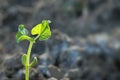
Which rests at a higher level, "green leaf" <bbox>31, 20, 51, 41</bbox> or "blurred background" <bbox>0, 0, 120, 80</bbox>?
"blurred background" <bbox>0, 0, 120, 80</bbox>

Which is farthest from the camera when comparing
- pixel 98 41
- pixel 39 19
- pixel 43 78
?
pixel 98 41

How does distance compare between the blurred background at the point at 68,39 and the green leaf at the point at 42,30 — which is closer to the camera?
the green leaf at the point at 42,30

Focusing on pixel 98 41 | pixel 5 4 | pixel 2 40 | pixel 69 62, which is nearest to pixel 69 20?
pixel 98 41

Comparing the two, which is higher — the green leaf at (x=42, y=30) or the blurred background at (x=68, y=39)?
the blurred background at (x=68, y=39)

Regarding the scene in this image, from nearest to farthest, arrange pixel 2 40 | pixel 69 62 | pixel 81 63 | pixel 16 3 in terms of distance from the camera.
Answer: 1. pixel 69 62
2. pixel 81 63
3. pixel 2 40
4. pixel 16 3

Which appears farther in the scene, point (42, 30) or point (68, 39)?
point (68, 39)

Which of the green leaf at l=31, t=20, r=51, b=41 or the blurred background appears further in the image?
the blurred background

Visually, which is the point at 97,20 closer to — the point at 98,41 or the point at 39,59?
the point at 98,41

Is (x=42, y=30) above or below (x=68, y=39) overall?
below
